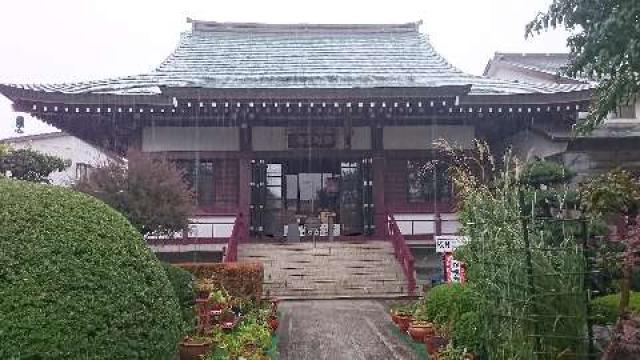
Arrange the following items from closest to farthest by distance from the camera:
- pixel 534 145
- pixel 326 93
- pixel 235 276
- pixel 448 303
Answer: pixel 448 303 → pixel 235 276 → pixel 326 93 → pixel 534 145

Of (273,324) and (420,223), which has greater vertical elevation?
(420,223)

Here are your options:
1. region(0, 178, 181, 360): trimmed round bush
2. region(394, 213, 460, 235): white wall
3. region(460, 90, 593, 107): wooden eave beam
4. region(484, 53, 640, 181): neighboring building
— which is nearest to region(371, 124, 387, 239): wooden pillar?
region(394, 213, 460, 235): white wall

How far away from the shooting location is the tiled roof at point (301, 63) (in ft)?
57.0

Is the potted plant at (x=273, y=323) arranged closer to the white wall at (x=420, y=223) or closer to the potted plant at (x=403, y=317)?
the potted plant at (x=403, y=317)

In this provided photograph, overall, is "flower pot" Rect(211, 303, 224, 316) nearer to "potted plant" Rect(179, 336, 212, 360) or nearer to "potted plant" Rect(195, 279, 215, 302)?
"potted plant" Rect(195, 279, 215, 302)

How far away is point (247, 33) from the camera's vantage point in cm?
2425

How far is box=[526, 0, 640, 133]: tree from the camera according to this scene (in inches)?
295

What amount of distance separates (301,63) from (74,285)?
55.8 ft

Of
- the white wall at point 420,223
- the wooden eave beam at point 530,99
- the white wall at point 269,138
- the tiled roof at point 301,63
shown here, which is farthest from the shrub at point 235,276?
the wooden eave beam at point 530,99

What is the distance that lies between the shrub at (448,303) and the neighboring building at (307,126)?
23.3 ft

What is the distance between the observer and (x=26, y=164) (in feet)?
52.2

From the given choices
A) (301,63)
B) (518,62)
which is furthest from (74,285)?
(518,62)

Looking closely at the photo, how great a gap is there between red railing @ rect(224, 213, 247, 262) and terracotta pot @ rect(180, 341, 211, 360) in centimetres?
638

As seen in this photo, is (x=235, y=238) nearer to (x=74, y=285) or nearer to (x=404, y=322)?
(x=404, y=322)
